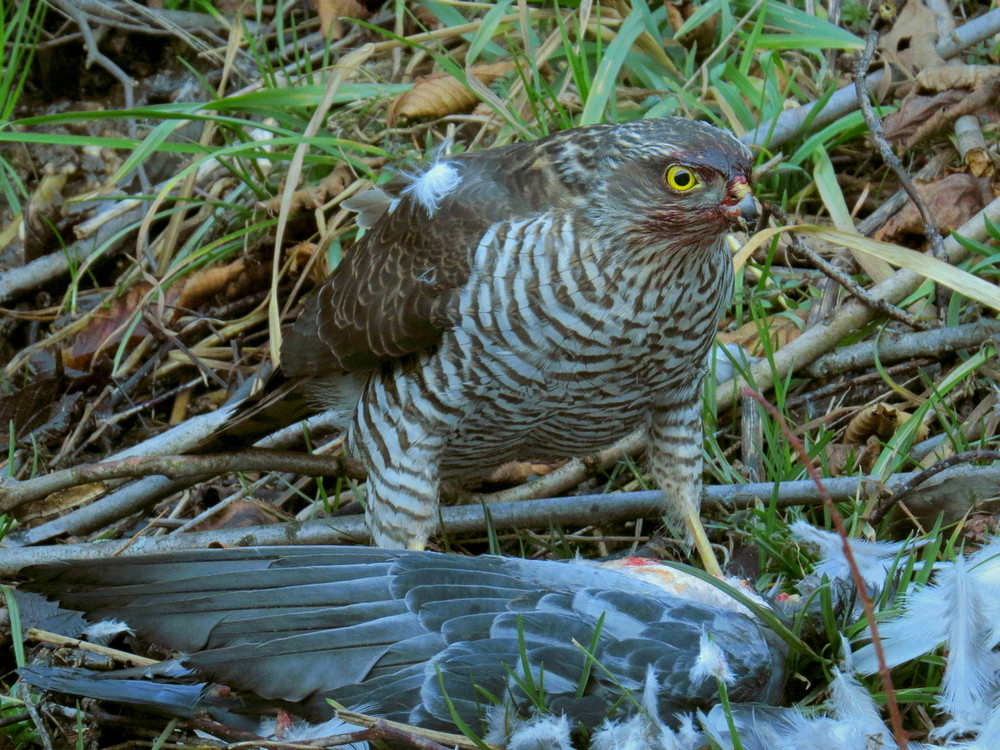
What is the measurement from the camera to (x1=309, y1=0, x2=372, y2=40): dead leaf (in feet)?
17.7

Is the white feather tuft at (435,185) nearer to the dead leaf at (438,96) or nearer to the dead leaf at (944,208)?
the dead leaf at (438,96)

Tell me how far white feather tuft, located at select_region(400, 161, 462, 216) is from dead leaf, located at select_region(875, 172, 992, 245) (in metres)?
1.72

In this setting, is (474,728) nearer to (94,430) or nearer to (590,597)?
(590,597)

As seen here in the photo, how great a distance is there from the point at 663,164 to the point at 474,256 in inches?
21.1

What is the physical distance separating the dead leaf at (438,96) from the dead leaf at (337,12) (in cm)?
69

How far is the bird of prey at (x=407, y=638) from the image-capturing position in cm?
239

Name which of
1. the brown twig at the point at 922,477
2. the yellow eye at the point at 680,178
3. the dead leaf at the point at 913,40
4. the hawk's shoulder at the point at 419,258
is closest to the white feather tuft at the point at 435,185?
the hawk's shoulder at the point at 419,258

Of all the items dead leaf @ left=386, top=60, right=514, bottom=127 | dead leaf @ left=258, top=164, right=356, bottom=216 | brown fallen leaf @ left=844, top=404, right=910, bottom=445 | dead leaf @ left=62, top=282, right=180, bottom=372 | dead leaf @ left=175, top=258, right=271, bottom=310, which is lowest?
dead leaf @ left=62, top=282, right=180, bottom=372

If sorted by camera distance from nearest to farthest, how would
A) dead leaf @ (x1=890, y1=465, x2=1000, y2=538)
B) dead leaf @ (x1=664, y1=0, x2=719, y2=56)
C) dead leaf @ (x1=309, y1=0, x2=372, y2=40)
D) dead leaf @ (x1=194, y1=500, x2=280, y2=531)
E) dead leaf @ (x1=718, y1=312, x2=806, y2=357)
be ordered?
1. dead leaf @ (x1=890, y1=465, x2=1000, y2=538)
2. dead leaf @ (x1=194, y1=500, x2=280, y2=531)
3. dead leaf @ (x1=718, y1=312, x2=806, y2=357)
4. dead leaf @ (x1=664, y1=0, x2=719, y2=56)
5. dead leaf @ (x1=309, y1=0, x2=372, y2=40)

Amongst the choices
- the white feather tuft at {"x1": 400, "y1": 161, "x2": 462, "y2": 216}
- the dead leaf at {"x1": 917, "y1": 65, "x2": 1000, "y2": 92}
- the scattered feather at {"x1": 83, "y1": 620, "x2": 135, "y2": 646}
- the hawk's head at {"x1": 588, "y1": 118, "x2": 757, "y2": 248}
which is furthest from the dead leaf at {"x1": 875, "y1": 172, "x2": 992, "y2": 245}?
the scattered feather at {"x1": 83, "y1": 620, "x2": 135, "y2": 646}

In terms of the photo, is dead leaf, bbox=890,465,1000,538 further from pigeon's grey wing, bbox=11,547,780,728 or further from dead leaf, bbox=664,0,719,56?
dead leaf, bbox=664,0,719,56

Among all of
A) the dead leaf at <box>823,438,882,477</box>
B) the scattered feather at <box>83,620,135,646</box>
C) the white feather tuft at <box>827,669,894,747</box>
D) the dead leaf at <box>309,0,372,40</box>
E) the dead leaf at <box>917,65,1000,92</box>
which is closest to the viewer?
the white feather tuft at <box>827,669,894,747</box>

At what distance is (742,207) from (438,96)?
234 cm

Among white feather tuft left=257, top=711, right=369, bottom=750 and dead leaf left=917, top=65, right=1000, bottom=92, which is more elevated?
dead leaf left=917, top=65, right=1000, bottom=92
